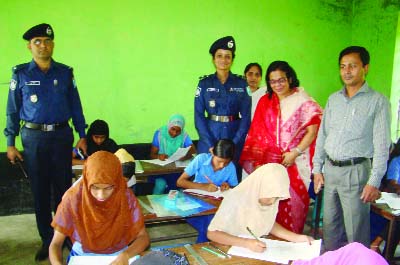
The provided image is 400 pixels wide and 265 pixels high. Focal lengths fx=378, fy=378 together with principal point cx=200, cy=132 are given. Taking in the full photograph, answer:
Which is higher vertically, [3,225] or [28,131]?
[28,131]

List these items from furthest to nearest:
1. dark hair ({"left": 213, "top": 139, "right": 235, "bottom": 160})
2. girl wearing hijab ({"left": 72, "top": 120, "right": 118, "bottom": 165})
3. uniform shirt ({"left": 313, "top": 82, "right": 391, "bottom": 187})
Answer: girl wearing hijab ({"left": 72, "top": 120, "right": 118, "bottom": 165}) → dark hair ({"left": 213, "top": 139, "right": 235, "bottom": 160}) → uniform shirt ({"left": 313, "top": 82, "right": 391, "bottom": 187})

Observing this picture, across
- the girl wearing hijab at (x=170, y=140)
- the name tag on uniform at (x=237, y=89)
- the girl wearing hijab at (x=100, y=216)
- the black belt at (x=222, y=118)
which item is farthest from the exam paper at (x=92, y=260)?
the girl wearing hijab at (x=170, y=140)

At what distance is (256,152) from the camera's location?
10.3 feet

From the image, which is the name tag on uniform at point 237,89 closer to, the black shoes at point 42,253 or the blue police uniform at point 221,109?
the blue police uniform at point 221,109

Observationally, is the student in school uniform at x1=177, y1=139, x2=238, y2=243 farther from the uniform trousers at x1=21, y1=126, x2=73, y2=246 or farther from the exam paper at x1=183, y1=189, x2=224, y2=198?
the uniform trousers at x1=21, y1=126, x2=73, y2=246

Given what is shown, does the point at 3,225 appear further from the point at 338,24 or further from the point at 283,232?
the point at 338,24

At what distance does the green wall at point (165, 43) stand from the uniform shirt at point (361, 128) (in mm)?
2434

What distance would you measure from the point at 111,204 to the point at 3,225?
2703 millimetres

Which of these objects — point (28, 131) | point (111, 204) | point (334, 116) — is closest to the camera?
point (111, 204)

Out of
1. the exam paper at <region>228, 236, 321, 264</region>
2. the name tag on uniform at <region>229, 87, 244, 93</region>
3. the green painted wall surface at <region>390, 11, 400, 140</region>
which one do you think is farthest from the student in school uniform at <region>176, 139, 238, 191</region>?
the green painted wall surface at <region>390, 11, 400, 140</region>

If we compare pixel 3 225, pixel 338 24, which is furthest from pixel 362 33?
pixel 3 225

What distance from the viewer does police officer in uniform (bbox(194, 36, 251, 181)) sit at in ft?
11.0

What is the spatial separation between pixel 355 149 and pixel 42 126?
2.32 m

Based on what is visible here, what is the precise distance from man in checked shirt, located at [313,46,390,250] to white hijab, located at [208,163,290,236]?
659mm
